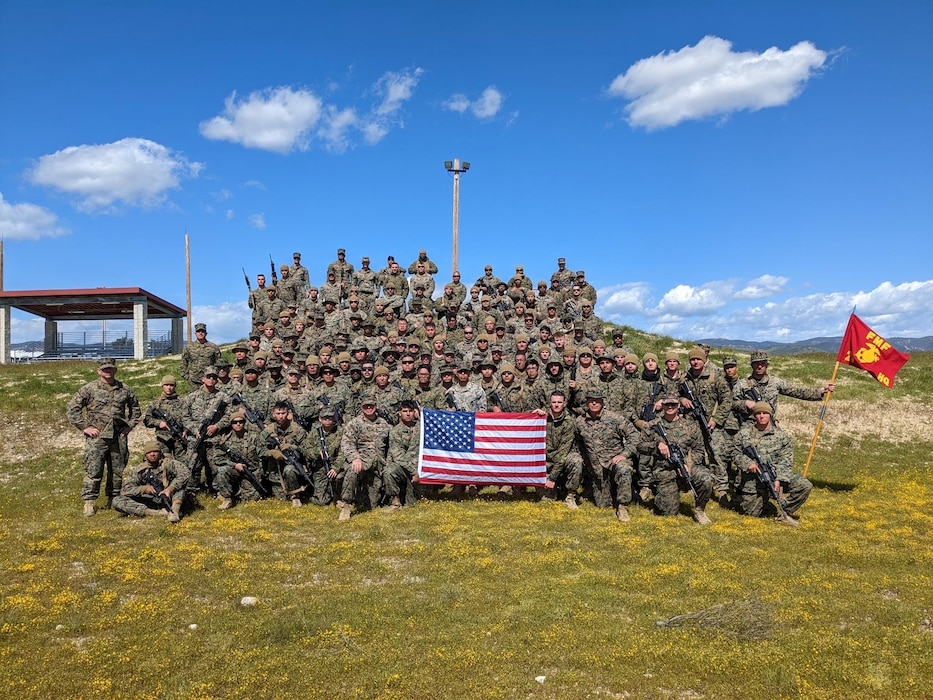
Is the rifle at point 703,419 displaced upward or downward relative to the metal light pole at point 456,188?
downward

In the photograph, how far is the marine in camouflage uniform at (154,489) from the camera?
11.1m

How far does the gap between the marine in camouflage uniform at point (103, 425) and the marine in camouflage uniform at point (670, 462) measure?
10043mm

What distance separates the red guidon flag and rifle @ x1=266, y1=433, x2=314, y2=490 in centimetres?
1162

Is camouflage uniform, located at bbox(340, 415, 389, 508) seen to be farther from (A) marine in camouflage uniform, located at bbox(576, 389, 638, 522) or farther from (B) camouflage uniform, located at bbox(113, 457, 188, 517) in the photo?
(A) marine in camouflage uniform, located at bbox(576, 389, 638, 522)

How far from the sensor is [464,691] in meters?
5.53

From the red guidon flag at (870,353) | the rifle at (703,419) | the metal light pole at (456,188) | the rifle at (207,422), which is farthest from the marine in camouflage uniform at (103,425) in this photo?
the metal light pole at (456,188)

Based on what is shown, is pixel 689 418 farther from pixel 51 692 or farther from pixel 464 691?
pixel 51 692

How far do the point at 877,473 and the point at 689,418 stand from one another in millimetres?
7071

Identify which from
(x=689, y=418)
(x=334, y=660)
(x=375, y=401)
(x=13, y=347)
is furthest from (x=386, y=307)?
(x=13, y=347)

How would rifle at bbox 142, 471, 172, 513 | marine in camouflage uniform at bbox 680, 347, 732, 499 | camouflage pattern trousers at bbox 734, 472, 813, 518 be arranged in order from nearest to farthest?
camouflage pattern trousers at bbox 734, 472, 813, 518 → rifle at bbox 142, 471, 172, 513 → marine in camouflage uniform at bbox 680, 347, 732, 499

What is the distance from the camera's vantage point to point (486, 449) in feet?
40.5

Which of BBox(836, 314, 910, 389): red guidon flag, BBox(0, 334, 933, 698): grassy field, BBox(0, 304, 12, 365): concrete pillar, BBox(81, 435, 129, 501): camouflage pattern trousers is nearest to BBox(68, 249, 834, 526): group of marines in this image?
BBox(81, 435, 129, 501): camouflage pattern trousers

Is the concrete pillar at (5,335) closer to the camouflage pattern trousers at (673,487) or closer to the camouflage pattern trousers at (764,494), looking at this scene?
the camouflage pattern trousers at (673,487)

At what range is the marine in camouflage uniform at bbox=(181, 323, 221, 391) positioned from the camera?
56.5 feet
